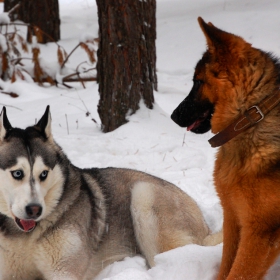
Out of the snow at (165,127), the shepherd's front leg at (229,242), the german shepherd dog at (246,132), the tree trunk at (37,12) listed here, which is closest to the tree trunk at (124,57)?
the snow at (165,127)

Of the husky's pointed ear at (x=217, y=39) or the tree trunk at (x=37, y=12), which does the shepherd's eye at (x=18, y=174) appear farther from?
the tree trunk at (x=37, y=12)

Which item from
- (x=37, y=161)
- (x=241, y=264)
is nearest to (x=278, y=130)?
(x=241, y=264)

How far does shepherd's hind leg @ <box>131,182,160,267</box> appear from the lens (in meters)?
4.56

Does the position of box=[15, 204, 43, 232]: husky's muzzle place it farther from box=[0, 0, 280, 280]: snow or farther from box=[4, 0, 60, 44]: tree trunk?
box=[4, 0, 60, 44]: tree trunk

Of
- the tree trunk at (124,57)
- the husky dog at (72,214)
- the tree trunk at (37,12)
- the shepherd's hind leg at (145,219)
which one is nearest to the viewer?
the husky dog at (72,214)

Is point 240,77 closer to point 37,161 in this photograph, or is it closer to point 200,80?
point 200,80

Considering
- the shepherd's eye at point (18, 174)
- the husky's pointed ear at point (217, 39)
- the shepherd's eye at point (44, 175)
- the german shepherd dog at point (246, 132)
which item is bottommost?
the shepherd's eye at point (44, 175)

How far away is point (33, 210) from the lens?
388 cm

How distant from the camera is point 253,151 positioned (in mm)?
3285

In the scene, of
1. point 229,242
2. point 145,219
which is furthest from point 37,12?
point 229,242

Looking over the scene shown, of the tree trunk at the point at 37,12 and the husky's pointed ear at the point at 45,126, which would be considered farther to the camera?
the tree trunk at the point at 37,12

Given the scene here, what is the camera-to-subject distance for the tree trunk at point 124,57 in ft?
22.0

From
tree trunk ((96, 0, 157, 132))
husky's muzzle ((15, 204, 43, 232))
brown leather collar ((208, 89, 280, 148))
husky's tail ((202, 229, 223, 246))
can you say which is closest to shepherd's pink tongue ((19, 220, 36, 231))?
husky's muzzle ((15, 204, 43, 232))

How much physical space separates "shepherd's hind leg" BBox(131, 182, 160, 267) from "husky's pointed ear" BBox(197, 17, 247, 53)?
192 cm
